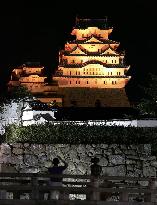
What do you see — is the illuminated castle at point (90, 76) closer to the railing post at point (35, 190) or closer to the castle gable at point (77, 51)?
the castle gable at point (77, 51)

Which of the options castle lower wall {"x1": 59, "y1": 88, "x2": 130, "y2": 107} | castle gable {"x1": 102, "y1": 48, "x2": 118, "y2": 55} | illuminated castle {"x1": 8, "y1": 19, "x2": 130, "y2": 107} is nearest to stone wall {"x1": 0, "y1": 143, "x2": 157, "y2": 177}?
illuminated castle {"x1": 8, "y1": 19, "x2": 130, "y2": 107}

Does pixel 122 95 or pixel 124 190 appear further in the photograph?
pixel 122 95

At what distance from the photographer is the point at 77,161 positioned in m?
23.5

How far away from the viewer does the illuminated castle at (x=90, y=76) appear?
9219 cm

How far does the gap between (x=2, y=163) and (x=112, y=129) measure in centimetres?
448

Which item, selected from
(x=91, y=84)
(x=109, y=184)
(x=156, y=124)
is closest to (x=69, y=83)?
(x=91, y=84)

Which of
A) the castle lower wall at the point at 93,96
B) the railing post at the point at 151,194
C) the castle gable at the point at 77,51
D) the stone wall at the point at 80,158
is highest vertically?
the castle gable at the point at 77,51

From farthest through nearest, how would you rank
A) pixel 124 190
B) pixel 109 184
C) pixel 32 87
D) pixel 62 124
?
pixel 32 87
pixel 62 124
pixel 109 184
pixel 124 190

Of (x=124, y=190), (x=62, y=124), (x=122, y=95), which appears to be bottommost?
(x=124, y=190)

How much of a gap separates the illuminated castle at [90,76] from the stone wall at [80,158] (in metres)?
64.2

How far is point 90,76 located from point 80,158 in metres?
73.4

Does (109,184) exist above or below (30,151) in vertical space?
below

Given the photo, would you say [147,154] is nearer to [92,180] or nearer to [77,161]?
[77,161]

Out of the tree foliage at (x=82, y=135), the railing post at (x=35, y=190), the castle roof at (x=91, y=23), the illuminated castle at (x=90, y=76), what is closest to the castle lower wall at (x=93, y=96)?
the illuminated castle at (x=90, y=76)
